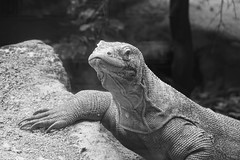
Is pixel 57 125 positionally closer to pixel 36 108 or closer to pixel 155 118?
pixel 36 108

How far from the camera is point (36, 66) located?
5.47 metres

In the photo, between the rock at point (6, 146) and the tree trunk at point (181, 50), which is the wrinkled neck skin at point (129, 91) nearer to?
the rock at point (6, 146)

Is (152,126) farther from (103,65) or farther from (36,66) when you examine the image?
(36,66)

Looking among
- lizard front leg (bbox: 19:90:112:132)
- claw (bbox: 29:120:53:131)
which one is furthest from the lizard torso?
claw (bbox: 29:120:53:131)

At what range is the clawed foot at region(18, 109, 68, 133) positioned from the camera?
4367mm

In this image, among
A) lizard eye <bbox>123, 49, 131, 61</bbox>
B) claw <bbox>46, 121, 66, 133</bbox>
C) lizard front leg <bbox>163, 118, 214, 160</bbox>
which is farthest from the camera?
claw <bbox>46, 121, 66, 133</bbox>

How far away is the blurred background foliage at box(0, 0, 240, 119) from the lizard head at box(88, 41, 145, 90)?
3.11 m

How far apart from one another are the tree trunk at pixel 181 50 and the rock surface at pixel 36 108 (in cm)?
289

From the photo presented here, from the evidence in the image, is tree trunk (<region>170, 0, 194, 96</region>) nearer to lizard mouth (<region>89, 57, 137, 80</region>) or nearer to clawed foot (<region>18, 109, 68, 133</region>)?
clawed foot (<region>18, 109, 68, 133</region>)

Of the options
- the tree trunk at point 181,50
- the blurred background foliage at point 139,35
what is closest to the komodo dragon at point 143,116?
the blurred background foliage at point 139,35

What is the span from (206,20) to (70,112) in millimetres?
5925

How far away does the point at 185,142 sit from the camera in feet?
13.2

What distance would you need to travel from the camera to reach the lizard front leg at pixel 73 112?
173 inches

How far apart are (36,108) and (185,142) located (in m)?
1.51
